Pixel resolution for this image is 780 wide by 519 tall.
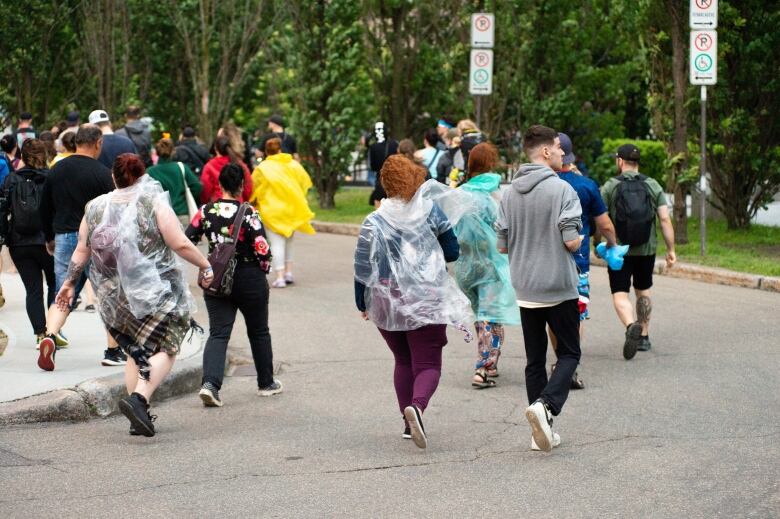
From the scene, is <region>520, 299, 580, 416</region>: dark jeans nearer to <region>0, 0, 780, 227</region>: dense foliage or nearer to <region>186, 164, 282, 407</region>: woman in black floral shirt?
<region>186, 164, 282, 407</region>: woman in black floral shirt

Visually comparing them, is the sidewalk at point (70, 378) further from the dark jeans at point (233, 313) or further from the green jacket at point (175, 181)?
the green jacket at point (175, 181)

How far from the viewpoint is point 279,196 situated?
1512 centimetres

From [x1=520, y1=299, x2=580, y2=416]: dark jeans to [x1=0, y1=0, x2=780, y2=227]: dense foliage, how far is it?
10083mm

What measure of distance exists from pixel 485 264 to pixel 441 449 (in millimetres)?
2335

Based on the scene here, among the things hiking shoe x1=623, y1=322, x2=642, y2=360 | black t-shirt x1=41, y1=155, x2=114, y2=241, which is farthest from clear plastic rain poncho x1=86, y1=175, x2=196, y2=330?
hiking shoe x1=623, y1=322, x2=642, y2=360

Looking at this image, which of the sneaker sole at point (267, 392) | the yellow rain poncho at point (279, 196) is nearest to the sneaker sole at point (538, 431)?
the sneaker sole at point (267, 392)

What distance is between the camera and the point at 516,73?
22297 mm

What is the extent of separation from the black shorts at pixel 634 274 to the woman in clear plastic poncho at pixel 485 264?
1.32 meters

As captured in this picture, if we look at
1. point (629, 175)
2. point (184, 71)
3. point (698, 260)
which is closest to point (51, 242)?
point (629, 175)

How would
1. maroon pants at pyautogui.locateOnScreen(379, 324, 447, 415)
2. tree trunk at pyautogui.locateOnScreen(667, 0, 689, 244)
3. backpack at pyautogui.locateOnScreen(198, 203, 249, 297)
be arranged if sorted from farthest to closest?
tree trunk at pyautogui.locateOnScreen(667, 0, 689, 244), backpack at pyautogui.locateOnScreen(198, 203, 249, 297), maroon pants at pyautogui.locateOnScreen(379, 324, 447, 415)

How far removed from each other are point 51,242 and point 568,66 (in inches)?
553

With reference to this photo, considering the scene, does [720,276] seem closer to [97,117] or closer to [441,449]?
[97,117]

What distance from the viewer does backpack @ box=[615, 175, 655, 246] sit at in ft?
34.3

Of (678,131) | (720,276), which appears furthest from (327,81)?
(720,276)
